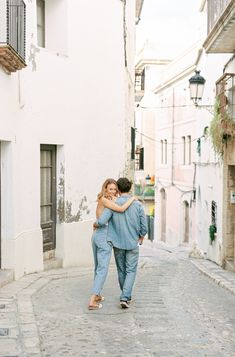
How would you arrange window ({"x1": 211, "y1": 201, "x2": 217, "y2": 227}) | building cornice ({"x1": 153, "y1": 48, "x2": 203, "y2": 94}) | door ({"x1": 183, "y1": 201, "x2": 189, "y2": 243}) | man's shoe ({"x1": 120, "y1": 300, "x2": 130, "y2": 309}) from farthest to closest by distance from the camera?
door ({"x1": 183, "y1": 201, "x2": 189, "y2": 243})
building cornice ({"x1": 153, "y1": 48, "x2": 203, "y2": 94})
window ({"x1": 211, "y1": 201, "x2": 217, "y2": 227})
man's shoe ({"x1": 120, "y1": 300, "x2": 130, "y2": 309})

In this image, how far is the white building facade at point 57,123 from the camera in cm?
869

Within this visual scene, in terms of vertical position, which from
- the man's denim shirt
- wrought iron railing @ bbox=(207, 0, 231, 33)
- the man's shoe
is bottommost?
the man's shoe

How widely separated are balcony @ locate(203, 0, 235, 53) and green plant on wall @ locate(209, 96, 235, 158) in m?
1.13

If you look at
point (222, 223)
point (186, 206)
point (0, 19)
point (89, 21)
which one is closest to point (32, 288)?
point (0, 19)

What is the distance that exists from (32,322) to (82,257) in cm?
512

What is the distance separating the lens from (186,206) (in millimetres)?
26438

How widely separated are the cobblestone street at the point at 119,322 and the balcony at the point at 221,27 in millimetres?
4916

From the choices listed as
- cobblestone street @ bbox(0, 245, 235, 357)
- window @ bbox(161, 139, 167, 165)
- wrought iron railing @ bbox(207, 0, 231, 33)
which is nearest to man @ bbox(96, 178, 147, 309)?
cobblestone street @ bbox(0, 245, 235, 357)

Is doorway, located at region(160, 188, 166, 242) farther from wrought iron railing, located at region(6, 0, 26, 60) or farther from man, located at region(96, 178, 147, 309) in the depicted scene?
man, located at region(96, 178, 147, 309)

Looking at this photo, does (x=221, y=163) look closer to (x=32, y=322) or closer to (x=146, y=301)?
(x=146, y=301)

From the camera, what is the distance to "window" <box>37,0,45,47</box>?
34.6 feet

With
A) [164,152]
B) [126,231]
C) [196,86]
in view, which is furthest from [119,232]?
[164,152]

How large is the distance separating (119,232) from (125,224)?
4.7 inches

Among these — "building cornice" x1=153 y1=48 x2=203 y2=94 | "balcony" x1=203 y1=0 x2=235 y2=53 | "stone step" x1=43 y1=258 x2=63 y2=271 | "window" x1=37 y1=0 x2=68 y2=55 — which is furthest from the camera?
"building cornice" x1=153 y1=48 x2=203 y2=94
